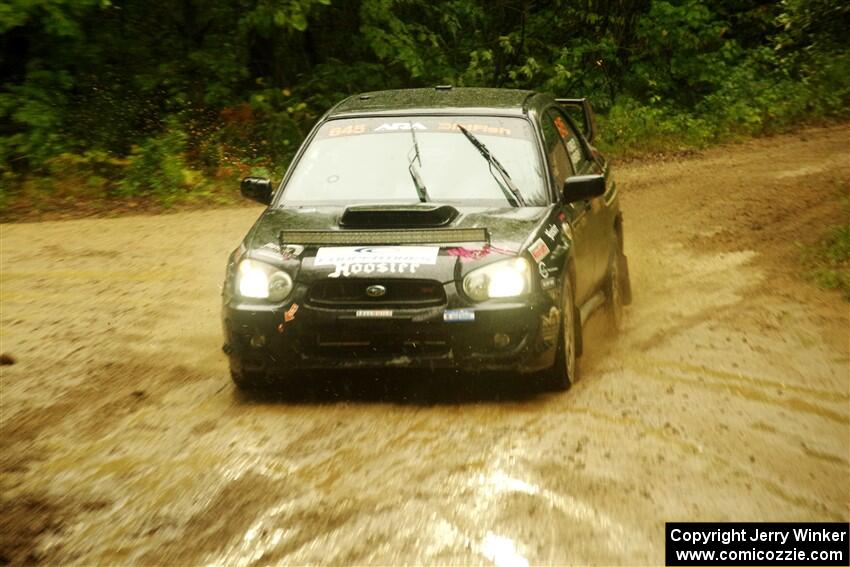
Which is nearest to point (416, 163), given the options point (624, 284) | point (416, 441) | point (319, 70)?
point (416, 441)

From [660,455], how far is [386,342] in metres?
1.58

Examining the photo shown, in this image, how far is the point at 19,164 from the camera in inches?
638

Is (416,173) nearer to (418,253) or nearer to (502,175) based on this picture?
(502,175)

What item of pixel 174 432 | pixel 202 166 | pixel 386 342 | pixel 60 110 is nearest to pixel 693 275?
pixel 386 342

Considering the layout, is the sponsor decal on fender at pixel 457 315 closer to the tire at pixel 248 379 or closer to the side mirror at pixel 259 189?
the tire at pixel 248 379

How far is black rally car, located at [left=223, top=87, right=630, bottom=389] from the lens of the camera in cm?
645

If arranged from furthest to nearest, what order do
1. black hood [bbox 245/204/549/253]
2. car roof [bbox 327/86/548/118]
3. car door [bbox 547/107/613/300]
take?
car door [bbox 547/107/613/300] < car roof [bbox 327/86/548/118] < black hood [bbox 245/204/549/253]

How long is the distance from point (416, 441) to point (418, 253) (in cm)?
106

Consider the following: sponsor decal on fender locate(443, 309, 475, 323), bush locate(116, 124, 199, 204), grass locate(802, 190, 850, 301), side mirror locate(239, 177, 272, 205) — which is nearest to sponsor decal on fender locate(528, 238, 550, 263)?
sponsor decal on fender locate(443, 309, 475, 323)

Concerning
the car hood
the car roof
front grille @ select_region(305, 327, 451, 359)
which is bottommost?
front grille @ select_region(305, 327, 451, 359)

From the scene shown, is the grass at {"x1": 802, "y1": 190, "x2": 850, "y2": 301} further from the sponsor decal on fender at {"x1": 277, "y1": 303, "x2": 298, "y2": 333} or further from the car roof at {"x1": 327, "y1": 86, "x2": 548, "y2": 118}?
the sponsor decal on fender at {"x1": 277, "y1": 303, "x2": 298, "y2": 333}

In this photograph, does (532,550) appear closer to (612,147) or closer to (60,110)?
(60,110)

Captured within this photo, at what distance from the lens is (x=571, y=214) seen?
7578 millimetres

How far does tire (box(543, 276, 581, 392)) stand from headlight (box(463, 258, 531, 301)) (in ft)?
1.35
